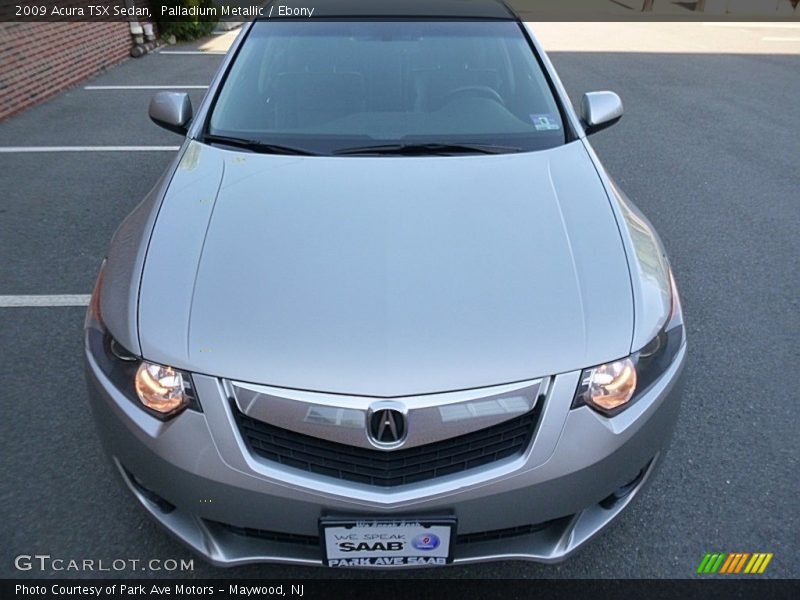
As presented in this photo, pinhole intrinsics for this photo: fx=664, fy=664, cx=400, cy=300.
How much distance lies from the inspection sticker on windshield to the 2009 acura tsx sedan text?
38 cm

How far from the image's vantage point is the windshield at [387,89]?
259cm

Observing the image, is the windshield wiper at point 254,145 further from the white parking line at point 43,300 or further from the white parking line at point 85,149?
the white parking line at point 85,149

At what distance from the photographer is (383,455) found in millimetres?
1604

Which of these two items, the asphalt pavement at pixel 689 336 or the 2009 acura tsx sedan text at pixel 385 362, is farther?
the asphalt pavement at pixel 689 336

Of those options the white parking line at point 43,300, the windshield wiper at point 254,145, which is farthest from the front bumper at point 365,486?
the white parking line at point 43,300

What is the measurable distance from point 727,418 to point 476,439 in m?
1.55

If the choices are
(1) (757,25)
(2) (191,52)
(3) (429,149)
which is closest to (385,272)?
(3) (429,149)

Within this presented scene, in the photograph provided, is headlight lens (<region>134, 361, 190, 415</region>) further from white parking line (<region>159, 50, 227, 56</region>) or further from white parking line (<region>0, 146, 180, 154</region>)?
white parking line (<region>159, 50, 227, 56</region>)

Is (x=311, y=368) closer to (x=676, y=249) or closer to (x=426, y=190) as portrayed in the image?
(x=426, y=190)

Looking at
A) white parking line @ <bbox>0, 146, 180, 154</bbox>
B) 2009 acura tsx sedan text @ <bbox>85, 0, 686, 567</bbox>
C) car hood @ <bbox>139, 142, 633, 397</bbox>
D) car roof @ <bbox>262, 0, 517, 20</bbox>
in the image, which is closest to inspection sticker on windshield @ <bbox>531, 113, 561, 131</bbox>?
car hood @ <bbox>139, 142, 633, 397</bbox>

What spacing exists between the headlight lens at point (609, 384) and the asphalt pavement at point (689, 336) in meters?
0.44

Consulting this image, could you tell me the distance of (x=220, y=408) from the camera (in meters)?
1.61

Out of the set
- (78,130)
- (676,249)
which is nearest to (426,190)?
(676,249)

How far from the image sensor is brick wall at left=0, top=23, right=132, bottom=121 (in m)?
6.52
